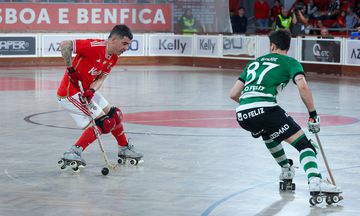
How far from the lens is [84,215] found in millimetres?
8617

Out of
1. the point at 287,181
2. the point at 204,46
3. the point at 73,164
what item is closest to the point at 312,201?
the point at 287,181

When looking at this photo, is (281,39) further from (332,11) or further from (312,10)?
(312,10)

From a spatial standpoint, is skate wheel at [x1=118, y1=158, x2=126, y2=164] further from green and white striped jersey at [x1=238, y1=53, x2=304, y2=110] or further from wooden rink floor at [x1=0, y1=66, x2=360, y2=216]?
green and white striped jersey at [x1=238, y1=53, x2=304, y2=110]

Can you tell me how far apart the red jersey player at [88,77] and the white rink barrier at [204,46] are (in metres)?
18.1

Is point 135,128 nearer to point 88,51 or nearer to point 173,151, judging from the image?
point 173,151

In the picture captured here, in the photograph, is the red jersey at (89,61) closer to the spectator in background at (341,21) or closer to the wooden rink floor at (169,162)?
the wooden rink floor at (169,162)

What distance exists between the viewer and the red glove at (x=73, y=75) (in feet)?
36.1

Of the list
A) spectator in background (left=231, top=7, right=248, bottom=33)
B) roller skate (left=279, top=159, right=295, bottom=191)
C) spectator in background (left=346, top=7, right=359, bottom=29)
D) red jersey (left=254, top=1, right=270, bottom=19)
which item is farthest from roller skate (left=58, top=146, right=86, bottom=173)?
red jersey (left=254, top=1, right=270, bottom=19)

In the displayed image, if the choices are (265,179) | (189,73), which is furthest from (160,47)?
(265,179)

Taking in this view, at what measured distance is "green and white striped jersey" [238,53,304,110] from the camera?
30.6ft

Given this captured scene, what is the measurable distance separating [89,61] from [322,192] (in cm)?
358

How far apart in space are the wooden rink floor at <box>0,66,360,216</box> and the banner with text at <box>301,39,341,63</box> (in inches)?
257

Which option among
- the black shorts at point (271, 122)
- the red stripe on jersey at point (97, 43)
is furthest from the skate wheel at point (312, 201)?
the red stripe on jersey at point (97, 43)

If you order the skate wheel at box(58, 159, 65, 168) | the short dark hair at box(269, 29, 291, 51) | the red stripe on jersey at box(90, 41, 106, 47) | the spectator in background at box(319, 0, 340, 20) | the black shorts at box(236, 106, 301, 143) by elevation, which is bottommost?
the skate wheel at box(58, 159, 65, 168)
